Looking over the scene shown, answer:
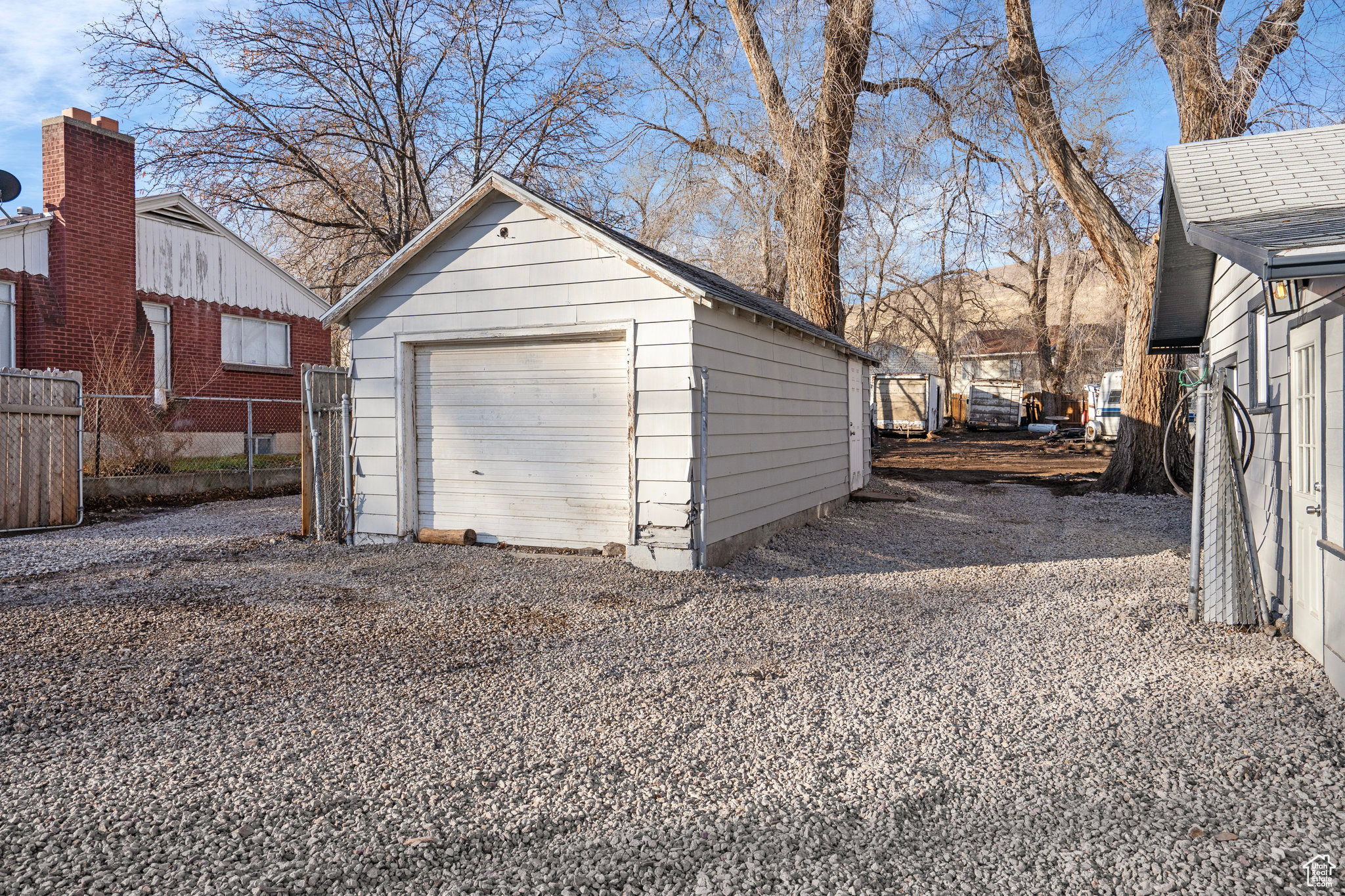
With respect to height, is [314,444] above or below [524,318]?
below

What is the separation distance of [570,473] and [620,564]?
43.3 inches

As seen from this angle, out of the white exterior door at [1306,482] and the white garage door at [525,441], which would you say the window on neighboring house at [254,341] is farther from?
the white exterior door at [1306,482]

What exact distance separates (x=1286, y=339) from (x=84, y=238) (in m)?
16.2

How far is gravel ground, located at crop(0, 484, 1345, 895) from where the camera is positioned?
105 inches

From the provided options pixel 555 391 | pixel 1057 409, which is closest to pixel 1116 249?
pixel 555 391

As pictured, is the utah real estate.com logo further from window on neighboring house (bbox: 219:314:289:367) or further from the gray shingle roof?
window on neighboring house (bbox: 219:314:289:367)

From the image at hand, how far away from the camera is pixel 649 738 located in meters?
3.68

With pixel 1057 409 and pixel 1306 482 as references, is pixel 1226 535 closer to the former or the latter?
pixel 1306 482

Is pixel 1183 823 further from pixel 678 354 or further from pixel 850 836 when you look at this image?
pixel 678 354

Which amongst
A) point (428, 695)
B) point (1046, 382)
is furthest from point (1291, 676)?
point (1046, 382)

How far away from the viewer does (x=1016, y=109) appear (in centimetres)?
1263

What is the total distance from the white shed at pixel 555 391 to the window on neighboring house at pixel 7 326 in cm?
795

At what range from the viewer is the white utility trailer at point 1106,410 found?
79.7 feet

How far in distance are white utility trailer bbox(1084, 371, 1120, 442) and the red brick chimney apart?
24506mm
